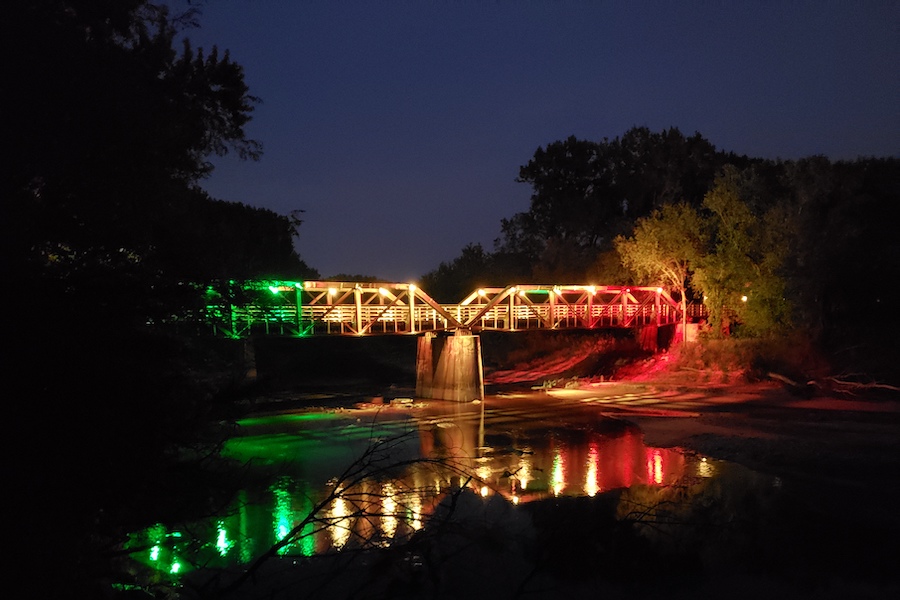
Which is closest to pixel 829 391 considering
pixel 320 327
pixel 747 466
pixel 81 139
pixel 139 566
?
pixel 747 466

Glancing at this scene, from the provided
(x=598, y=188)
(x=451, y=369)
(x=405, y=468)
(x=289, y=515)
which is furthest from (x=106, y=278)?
(x=598, y=188)

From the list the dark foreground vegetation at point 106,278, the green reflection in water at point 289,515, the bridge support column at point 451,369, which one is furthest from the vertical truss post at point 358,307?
the dark foreground vegetation at point 106,278

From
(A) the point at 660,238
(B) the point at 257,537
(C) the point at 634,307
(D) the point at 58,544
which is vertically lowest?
(B) the point at 257,537

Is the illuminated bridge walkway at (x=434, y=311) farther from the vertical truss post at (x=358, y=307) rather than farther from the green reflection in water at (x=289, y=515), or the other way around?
the green reflection in water at (x=289, y=515)

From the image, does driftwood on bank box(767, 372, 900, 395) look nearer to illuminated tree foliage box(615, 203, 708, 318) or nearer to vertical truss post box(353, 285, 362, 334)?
illuminated tree foliage box(615, 203, 708, 318)

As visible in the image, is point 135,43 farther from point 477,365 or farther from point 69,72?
point 477,365

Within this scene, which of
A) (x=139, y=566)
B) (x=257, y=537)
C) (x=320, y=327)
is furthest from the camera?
(x=320, y=327)

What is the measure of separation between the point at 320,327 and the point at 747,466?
24817 mm

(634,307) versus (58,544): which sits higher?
(634,307)

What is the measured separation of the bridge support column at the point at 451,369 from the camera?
40562 mm

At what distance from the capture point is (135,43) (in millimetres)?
9859

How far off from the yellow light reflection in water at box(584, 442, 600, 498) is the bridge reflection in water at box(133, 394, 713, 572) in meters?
0.04

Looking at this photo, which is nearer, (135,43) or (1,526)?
(1,526)

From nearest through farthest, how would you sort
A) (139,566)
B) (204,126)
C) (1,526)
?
(1,526), (204,126), (139,566)
